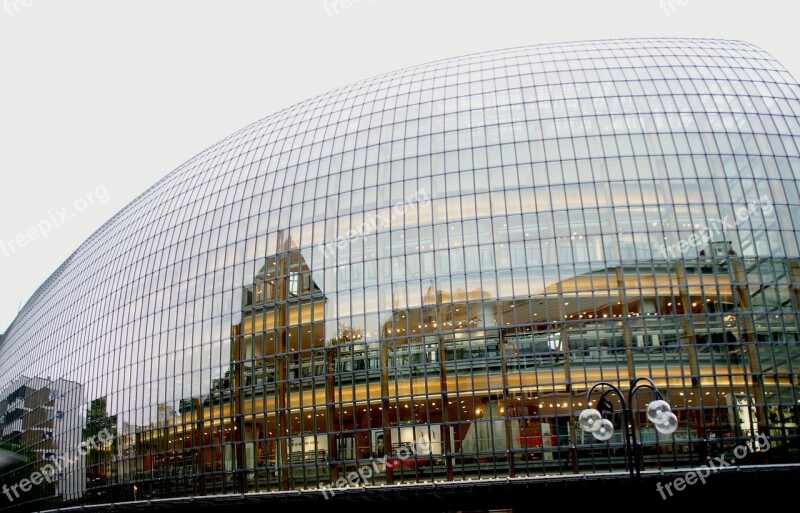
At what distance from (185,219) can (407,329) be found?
24.9 m

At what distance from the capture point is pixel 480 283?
4331 centimetres

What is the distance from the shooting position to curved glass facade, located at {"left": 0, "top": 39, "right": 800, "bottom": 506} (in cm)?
4016

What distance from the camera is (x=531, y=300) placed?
42000 mm

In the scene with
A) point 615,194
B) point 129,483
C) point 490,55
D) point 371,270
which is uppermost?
point 490,55

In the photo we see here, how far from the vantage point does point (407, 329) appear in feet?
145

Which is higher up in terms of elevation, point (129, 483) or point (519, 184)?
point (519, 184)

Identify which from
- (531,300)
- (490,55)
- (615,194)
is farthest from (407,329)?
(490,55)

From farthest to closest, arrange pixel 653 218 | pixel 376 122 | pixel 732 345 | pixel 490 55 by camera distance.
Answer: pixel 490 55
pixel 376 122
pixel 653 218
pixel 732 345

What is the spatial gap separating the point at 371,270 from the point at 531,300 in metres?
10.6

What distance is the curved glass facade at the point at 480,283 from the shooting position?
4016cm

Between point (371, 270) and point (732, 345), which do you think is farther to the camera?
point (371, 270)

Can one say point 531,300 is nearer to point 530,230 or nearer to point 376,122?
point 530,230

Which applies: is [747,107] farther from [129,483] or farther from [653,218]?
[129,483]

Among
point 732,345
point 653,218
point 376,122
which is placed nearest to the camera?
point 732,345
